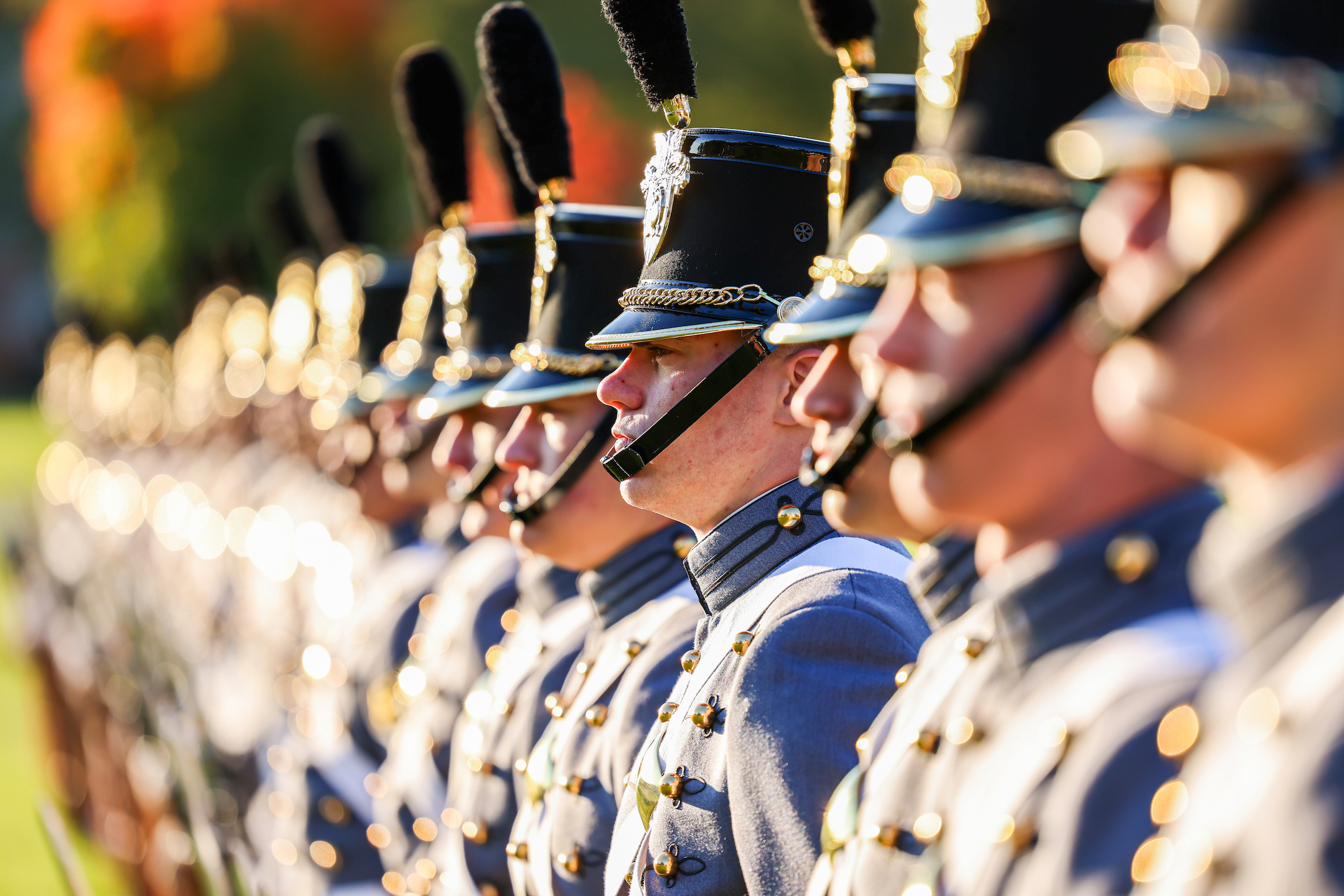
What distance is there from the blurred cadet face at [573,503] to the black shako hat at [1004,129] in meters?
1.81

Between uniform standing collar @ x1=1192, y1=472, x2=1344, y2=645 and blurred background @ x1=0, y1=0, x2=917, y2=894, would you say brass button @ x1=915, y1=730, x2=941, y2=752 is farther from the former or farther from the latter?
blurred background @ x1=0, y1=0, x2=917, y2=894

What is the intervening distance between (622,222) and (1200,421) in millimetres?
2894

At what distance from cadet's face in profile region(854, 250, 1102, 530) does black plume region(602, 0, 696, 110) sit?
1.57 metres

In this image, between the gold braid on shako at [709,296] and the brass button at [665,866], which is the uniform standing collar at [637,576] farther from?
the brass button at [665,866]

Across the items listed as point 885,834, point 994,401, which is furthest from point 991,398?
point 885,834

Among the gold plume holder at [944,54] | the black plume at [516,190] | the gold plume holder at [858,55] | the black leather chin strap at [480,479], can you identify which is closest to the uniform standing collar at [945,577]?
the gold plume holder at [944,54]

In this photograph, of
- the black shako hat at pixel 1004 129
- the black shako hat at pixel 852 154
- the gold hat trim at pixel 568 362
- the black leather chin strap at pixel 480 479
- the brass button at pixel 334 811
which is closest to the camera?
the black shako hat at pixel 1004 129

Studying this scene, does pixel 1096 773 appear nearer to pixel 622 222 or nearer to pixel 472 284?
pixel 622 222

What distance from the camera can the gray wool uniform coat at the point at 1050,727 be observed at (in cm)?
150

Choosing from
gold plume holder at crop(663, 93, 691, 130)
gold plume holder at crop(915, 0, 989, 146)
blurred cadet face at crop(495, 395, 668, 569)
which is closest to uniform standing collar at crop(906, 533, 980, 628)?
gold plume holder at crop(915, 0, 989, 146)

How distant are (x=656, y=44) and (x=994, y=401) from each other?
1.79m

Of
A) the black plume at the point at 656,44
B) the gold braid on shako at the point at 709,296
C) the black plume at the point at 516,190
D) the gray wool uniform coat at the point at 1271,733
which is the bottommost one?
the gray wool uniform coat at the point at 1271,733

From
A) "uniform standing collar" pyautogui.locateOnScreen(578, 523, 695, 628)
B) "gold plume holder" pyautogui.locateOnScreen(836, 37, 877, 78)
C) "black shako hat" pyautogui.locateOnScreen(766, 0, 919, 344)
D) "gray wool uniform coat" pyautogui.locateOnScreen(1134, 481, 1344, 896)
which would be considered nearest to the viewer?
"gray wool uniform coat" pyautogui.locateOnScreen(1134, 481, 1344, 896)

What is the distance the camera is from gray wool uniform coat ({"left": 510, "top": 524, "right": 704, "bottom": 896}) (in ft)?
10.4
